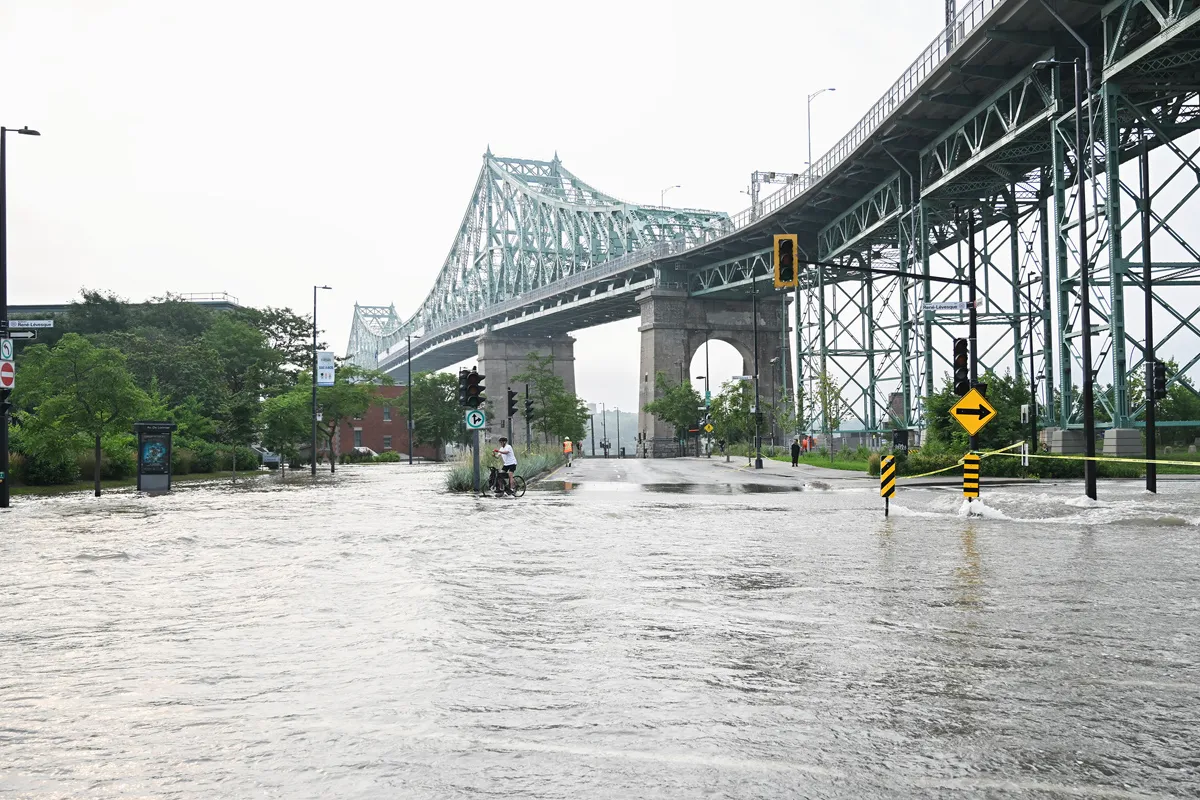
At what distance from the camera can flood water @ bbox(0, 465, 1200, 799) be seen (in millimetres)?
4879

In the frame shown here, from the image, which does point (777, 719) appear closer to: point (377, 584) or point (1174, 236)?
point (377, 584)

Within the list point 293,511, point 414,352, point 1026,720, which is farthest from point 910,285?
point 414,352

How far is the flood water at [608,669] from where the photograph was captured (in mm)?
4879

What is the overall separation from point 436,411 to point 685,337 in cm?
3128

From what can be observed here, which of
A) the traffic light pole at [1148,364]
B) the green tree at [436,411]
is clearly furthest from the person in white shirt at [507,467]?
the green tree at [436,411]

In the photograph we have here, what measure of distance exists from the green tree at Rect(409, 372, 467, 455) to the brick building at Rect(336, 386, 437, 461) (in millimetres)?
1824

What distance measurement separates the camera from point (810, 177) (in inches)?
2382

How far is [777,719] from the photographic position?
576cm

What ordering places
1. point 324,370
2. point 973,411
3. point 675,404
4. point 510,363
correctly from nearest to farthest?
1. point 973,411
2. point 324,370
3. point 675,404
4. point 510,363

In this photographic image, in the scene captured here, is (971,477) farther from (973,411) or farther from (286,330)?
(286,330)

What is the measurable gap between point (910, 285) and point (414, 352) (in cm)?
9716

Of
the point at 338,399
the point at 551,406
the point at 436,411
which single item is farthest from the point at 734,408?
the point at 436,411

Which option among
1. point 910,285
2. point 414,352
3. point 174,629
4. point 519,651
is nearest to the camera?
point 519,651

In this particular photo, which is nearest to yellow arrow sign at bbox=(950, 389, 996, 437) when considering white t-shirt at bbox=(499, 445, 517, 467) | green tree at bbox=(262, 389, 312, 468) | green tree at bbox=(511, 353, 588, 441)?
white t-shirt at bbox=(499, 445, 517, 467)
